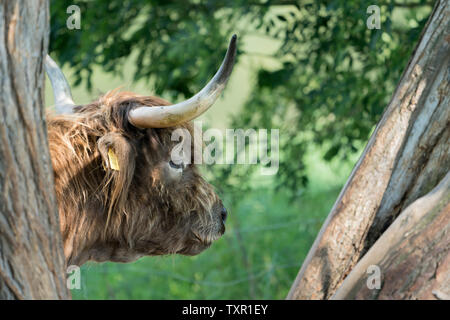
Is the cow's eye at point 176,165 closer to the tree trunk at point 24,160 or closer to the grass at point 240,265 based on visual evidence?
the tree trunk at point 24,160

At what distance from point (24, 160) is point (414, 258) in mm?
1303

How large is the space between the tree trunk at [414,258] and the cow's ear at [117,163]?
1.14 metres

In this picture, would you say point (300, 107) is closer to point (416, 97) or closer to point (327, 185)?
point (327, 185)

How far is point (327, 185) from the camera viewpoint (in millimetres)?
9258

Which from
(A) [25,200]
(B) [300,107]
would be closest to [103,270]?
(B) [300,107]

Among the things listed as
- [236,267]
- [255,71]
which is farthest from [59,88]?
[236,267]

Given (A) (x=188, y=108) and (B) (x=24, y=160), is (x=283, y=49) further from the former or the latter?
(B) (x=24, y=160)

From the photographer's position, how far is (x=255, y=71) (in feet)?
22.2

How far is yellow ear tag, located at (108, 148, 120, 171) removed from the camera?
3096mm

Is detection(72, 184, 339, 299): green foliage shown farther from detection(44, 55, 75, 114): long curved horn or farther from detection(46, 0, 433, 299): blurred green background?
detection(44, 55, 75, 114): long curved horn

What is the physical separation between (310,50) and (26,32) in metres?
4.06

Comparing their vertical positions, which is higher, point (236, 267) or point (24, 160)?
point (24, 160)

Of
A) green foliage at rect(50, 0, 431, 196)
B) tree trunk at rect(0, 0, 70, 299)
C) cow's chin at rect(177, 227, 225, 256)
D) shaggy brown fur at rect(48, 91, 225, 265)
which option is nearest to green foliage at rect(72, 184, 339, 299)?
green foliage at rect(50, 0, 431, 196)

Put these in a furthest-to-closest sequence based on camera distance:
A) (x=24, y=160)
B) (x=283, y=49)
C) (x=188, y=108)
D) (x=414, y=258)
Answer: (x=283, y=49) → (x=188, y=108) → (x=414, y=258) → (x=24, y=160)
